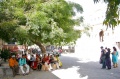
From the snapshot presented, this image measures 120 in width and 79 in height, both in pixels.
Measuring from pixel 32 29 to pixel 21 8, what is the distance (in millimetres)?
1863

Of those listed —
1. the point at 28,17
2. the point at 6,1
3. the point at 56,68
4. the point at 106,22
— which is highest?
the point at 6,1

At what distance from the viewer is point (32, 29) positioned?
61.3 feet

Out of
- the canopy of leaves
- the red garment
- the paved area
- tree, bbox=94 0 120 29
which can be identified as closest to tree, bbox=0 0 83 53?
the canopy of leaves

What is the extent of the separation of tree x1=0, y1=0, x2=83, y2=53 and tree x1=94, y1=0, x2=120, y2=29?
1135 cm

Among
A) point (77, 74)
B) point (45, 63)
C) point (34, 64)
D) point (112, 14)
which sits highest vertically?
point (112, 14)

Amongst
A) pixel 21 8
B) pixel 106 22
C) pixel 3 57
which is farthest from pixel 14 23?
pixel 3 57

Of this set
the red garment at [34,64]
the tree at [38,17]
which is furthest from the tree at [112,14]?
the red garment at [34,64]

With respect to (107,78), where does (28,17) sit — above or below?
above

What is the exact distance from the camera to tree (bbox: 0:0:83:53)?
59.0 ft

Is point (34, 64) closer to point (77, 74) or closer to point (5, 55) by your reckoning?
point (77, 74)

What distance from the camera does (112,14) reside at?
6480 millimetres

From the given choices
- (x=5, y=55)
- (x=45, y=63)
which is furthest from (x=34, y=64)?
(x=5, y=55)

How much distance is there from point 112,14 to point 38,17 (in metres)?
11.9

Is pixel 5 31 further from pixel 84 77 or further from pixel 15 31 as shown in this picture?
pixel 84 77
